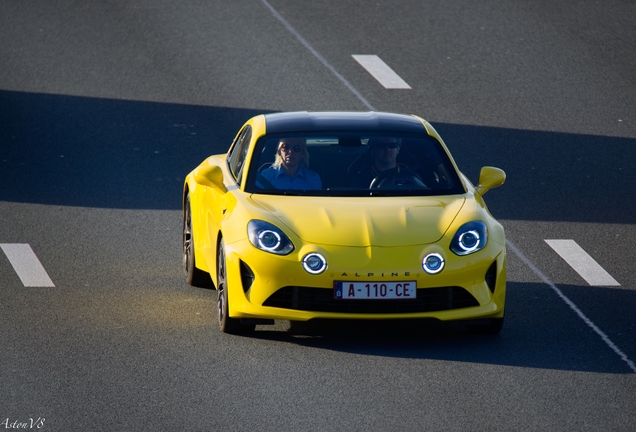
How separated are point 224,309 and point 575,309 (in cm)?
268

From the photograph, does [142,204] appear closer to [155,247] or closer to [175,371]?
[155,247]

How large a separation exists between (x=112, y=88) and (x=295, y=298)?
446 inches

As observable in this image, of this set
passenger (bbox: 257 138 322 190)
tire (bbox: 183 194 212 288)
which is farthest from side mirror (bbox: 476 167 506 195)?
tire (bbox: 183 194 212 288)

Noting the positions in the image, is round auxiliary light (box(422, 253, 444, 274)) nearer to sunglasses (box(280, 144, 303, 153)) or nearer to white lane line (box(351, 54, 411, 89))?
sunglasses (box(280, 144, 303, 153))

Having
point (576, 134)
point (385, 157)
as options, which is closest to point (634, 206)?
point (576, 134)

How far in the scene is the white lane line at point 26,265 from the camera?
408 inches

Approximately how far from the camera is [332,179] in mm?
9516

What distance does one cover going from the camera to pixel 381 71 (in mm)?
20438

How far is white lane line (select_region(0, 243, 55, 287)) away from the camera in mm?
10375

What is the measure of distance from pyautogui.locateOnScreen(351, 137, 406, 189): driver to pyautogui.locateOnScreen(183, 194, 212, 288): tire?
5.30ft

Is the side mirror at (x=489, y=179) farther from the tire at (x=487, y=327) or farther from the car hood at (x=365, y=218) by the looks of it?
the tire at (x=487, y=327)

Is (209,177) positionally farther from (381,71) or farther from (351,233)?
(381,71)

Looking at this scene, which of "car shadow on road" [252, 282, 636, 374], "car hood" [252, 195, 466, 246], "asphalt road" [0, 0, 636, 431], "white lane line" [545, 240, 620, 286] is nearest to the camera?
"asphalt road" [0, 0, 636, 431]

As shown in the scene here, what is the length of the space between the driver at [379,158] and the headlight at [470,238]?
3.62ft
